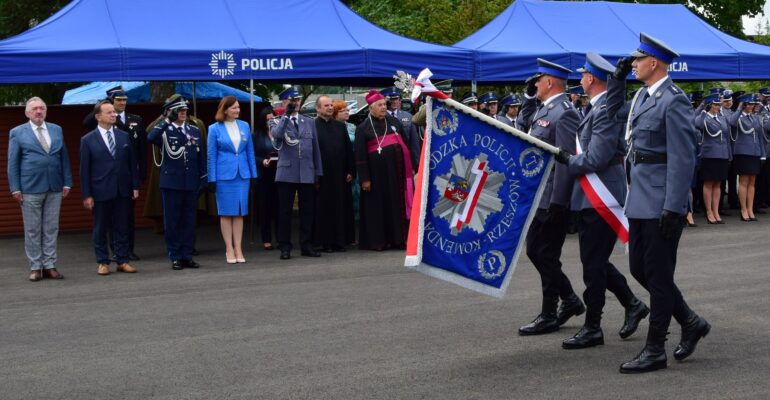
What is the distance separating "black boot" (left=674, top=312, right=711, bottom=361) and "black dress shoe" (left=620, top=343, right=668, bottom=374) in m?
0.24

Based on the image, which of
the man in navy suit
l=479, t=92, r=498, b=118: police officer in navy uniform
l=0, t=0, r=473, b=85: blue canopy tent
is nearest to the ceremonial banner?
the man in navy suit

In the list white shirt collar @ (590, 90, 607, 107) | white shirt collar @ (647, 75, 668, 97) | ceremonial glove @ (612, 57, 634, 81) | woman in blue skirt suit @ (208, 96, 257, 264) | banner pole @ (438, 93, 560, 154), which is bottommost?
woman in blue skirt suit @ (208, 96, 257, 264)

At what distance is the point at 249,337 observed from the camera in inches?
315

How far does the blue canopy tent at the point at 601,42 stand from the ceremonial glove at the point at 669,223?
8.70 meters

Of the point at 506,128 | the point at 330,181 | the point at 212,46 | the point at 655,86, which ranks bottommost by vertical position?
the point at 330,181

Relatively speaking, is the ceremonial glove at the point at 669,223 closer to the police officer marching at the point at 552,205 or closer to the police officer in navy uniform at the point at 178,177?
the police officer marching at the point at 552,205

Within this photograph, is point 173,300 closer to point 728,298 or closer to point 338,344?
point 338,344

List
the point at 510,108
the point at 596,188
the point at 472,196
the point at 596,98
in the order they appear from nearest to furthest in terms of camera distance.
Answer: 1. the point at 472,196
2. the point at 596,188
3. the point at 596,98
4. the point at 510,108

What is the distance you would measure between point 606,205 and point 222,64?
6.98 meters

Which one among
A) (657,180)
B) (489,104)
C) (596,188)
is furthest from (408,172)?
(657,180)

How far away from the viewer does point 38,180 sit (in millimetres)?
11156

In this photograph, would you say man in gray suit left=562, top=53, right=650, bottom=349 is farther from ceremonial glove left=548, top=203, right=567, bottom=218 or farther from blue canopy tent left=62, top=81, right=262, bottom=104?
blue canopy tent left=62, top=81, right=262, bottom=104

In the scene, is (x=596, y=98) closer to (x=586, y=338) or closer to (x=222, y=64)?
(x=586, y=338)

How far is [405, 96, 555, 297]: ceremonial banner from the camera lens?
7043mm
